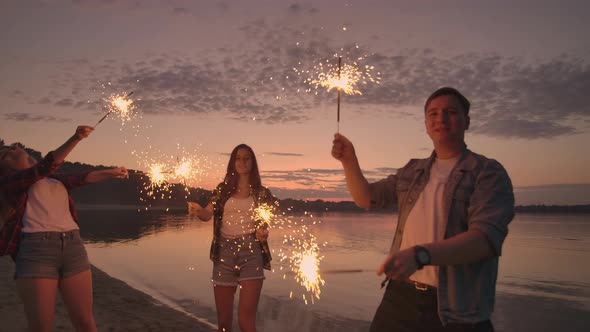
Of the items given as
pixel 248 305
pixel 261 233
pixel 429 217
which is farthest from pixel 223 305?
pixel 429 217

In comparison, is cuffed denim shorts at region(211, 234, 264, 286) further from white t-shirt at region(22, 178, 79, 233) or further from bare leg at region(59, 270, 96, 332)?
white t-shirt at region(22, 178, 79, 233)

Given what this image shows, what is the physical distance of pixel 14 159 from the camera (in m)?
4.65

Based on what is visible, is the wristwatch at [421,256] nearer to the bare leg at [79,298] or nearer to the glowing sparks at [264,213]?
the bare leg at [79,298]

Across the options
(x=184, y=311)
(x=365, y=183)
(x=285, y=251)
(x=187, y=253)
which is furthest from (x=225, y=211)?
(x=285, y=251)

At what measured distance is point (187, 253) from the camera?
916 inches

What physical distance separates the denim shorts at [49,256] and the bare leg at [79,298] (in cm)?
7

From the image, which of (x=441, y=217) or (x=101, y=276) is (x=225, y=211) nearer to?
(x=441, y=217)

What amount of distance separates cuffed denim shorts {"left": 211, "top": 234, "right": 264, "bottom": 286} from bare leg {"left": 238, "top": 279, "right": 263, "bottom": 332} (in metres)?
0.10

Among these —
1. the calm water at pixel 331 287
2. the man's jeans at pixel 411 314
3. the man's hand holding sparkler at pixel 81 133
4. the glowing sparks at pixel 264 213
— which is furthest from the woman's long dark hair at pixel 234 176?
the calm water at pixel 331 287

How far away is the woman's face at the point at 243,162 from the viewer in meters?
6.15

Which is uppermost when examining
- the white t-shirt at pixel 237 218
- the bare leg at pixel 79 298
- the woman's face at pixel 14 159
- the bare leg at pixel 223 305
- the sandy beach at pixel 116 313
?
the woman's face at pixel 14 159

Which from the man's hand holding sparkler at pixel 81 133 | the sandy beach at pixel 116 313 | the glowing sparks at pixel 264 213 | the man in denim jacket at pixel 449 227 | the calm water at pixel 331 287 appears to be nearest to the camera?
the man in denim jacket at pixel 449 227

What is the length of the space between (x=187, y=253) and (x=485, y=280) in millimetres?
21959

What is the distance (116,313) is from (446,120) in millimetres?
8250
